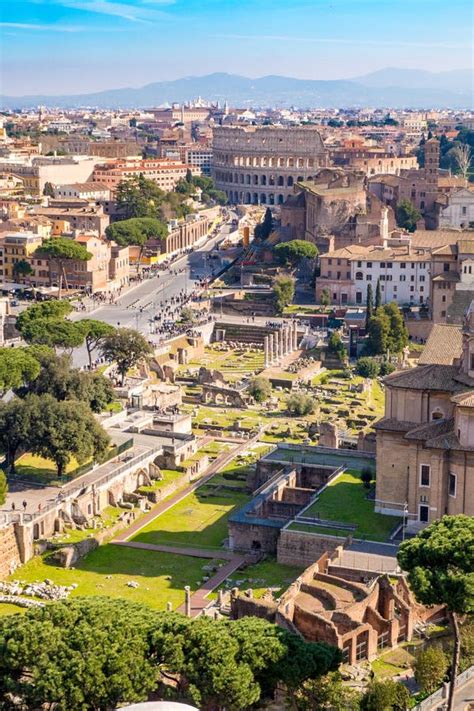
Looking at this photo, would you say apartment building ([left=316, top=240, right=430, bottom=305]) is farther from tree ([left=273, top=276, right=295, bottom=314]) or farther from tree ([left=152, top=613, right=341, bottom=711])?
tree ([left=152, top=613, right=341, bottom=711])

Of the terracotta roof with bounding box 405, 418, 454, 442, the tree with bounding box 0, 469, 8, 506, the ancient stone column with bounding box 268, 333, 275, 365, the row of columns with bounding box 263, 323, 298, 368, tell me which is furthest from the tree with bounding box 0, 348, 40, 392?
the ancient stone column with bounding box 268, 333, 275, 365

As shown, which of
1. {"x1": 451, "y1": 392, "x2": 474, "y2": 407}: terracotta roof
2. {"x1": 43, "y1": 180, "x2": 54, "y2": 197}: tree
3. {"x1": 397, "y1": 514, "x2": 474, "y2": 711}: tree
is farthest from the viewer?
{"x1": 43, "y1": 180, "x2": 54, "y2": 197}: tree

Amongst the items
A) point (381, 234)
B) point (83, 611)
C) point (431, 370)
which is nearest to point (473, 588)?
point (83, 611)

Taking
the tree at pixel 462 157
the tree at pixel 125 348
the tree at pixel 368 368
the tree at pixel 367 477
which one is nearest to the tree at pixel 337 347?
the tree at pixel 368 368

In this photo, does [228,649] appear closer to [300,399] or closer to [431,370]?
[431,370]

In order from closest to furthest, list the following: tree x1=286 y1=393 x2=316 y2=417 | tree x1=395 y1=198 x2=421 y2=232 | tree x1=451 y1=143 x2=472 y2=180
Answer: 1. tree x1=286 y1=393 x2=316 y2=417
2. tree x1=395 y1=198 x2=421 y2=232
3. tree x1=451 y1=143 x2=472 y2=180

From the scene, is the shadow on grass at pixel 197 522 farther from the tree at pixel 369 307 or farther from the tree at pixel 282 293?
the tree at pixel 282 293
